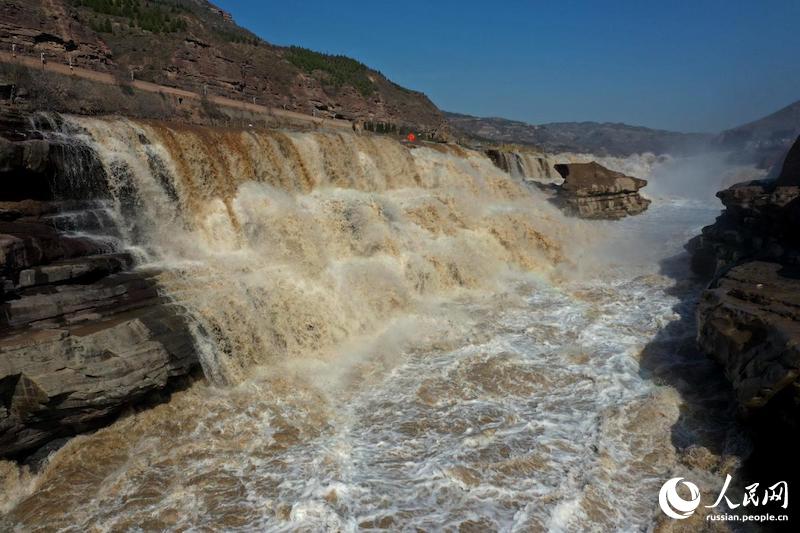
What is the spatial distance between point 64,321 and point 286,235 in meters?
4.97

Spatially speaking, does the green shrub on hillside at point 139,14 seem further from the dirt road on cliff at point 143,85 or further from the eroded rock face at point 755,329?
the eroded rock face at point 755,329

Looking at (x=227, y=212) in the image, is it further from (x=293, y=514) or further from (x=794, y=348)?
(x=794, y=348)

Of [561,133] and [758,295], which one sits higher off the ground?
[561,133]

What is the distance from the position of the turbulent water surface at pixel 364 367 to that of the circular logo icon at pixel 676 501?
14 centimetres

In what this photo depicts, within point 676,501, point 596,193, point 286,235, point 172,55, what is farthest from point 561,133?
point 676,501

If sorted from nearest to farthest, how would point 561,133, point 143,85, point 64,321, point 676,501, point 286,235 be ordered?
1. point 676,501
2. point 64,321
3. point 286,235
4. point 143,85
5. point 561,133

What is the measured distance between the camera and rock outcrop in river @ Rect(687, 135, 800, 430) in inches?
220

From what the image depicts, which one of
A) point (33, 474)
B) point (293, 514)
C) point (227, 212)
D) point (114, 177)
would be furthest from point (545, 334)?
point (114, 177)

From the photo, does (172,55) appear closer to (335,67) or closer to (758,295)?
(335,67)

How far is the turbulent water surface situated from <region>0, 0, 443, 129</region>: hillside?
10.5 m

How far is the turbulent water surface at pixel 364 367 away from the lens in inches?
209

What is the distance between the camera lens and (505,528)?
193 inches

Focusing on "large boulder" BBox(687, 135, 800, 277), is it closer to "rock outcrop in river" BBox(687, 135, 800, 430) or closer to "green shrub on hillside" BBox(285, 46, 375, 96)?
"rock outcrop in river" BBox(687, 135, 800, 430)

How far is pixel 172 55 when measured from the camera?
79.5 ft
